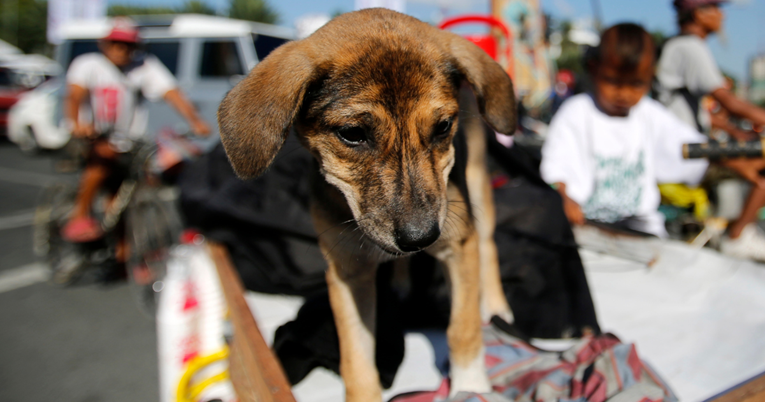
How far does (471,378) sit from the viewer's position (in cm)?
196

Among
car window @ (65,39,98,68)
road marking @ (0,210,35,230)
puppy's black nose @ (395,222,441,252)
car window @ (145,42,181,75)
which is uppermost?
puppy's black nose @ (395,222,441,252)

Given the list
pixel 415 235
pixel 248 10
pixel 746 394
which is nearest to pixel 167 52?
pixel 415 235

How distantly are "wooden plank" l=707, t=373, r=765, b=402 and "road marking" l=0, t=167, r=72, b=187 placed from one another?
11.8m

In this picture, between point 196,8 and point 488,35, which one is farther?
point 196,8

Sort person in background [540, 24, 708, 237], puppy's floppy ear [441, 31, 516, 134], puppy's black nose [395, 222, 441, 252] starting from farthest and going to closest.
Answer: person in background [540, 24, 708, 237]
puppy's floppy ear [441, 31, 516, 134]
puppy's black nose [395, 222, 441, 252]

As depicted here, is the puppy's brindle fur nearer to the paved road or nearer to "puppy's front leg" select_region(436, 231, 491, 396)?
"puppy's front leg" select_region(436, 231, 491, 396)

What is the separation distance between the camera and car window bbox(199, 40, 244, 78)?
9.70 m

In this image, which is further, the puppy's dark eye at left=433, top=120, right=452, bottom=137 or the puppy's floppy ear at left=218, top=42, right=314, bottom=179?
the puppy's dark eye at left=433, top=120, right=452, bottom=137

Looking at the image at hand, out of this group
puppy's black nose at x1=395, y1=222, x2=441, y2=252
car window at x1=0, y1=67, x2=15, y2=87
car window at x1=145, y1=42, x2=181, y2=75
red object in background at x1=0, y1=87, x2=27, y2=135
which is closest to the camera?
puppy's black nose at x1=395, y1=222, x2=441, y2=252

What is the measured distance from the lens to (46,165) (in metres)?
13.2

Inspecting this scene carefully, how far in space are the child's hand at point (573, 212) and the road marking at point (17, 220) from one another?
27.1 feet

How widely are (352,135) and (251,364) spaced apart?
88 centimetres

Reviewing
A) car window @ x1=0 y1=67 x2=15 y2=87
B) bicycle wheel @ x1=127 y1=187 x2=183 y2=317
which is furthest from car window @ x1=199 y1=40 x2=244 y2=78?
car window @ x1=0 y1=67 x2=15 y2=87

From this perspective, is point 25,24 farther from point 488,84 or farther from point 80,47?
point 488,84
